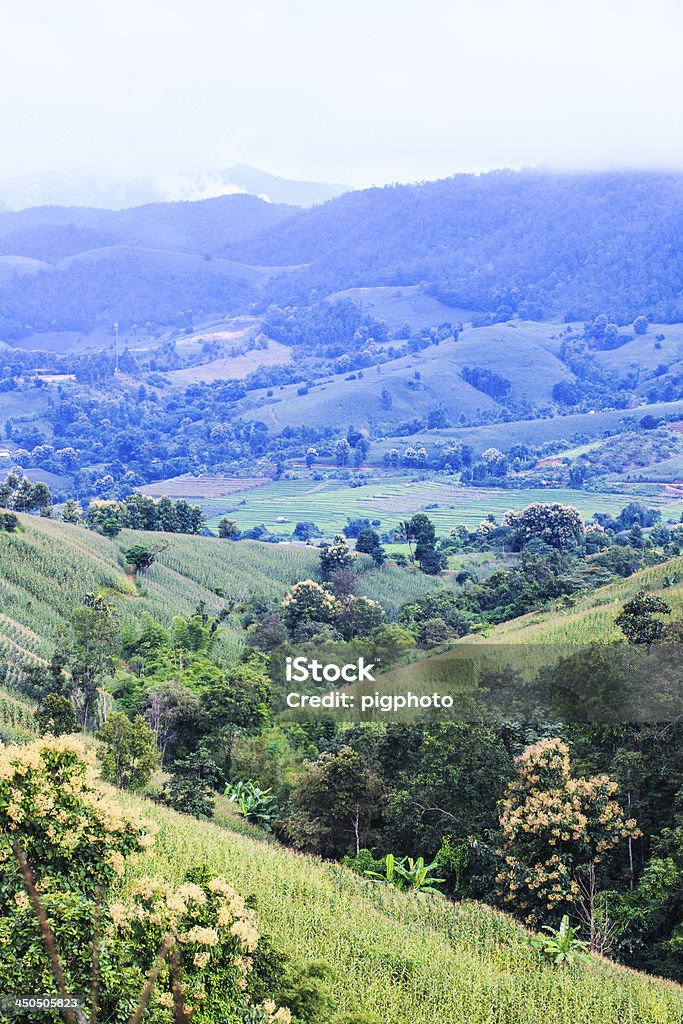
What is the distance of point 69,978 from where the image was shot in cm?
1151

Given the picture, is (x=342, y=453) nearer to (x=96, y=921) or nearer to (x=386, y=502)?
(x=386, y=502)

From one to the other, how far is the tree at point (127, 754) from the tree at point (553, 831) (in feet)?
25.8

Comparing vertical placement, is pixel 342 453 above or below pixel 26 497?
below

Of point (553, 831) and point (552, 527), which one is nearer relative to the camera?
point (553, 831)

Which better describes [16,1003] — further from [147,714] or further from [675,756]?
[147,714]

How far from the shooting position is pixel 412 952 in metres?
15.2

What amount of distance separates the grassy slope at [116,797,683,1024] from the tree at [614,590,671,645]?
6.31 m

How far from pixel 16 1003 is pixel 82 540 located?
38451mm

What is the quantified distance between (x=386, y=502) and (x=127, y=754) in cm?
8611

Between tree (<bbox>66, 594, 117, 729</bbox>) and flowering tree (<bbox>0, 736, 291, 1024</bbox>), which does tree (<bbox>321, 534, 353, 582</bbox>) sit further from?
flowering tree (<bbox>0, 736, 291, 1024</bbox>)

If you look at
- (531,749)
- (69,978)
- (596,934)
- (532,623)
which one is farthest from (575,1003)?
(532,623)

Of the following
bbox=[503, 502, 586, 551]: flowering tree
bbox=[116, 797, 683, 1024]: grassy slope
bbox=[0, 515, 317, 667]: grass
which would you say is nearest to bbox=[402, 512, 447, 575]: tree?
bbox=[503, 502, 586, 551]: flowering tree

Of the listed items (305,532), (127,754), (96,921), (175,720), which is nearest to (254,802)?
(127,754)

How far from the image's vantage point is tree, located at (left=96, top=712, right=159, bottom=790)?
883 inches
